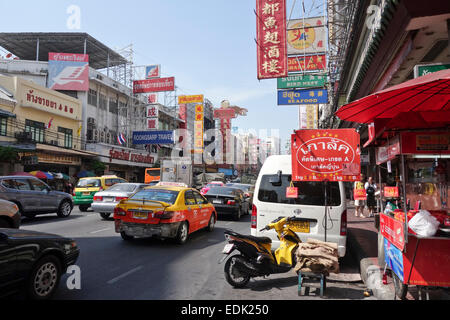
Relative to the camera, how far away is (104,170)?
3045 cm

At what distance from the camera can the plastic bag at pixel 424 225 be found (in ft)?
11.7

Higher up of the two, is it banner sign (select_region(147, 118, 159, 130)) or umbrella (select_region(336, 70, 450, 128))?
banner sign (select_region(147, 118, 159, 130))

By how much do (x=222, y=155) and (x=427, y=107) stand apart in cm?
6316

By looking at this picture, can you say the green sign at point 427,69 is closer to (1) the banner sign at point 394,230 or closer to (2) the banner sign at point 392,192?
(2) the banner sign at point 392,192

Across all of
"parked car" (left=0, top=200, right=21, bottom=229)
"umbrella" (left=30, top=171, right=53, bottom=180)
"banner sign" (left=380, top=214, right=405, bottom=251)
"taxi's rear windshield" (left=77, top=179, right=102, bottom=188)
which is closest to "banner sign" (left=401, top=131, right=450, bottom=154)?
"banner sign" (left=380, top=214, right=405, bottom=251)

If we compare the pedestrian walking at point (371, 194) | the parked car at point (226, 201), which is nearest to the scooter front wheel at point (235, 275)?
the parked car at point (226, 201)

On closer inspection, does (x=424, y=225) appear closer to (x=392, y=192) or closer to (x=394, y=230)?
(x=394, y=230)

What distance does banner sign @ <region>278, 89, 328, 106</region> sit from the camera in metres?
15.2

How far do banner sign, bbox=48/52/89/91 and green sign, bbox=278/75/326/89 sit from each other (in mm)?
21876

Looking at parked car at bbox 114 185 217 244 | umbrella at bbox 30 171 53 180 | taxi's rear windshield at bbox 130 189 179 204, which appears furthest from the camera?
umbrella at bbox 30 171 53 180

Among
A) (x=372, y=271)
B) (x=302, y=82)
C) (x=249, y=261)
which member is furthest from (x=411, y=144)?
(x=302, y=82)

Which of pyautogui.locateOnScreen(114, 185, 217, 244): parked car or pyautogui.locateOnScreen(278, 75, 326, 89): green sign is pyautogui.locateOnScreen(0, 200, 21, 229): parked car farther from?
pyautogui.locateOnScreen(278, 75, 326, 89): green sign

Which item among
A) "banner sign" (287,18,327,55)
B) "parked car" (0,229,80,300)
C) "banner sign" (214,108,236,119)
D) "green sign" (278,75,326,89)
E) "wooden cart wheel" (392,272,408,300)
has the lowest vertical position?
"wooden cart wheel" (392,272,408,300)

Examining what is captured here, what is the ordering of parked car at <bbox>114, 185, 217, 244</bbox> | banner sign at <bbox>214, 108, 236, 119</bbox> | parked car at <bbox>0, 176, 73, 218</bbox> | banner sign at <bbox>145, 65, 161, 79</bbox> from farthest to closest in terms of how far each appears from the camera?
banner sign at <bbox>214, 108, 236, 119</bbox>
banner sign at <bbox>145, 65, 161, 79</bbox>
parked car at <bbox>0, 176, 73, 218</bbox>
parked car at <bbox>114, 185, 217, 244</bbox>
